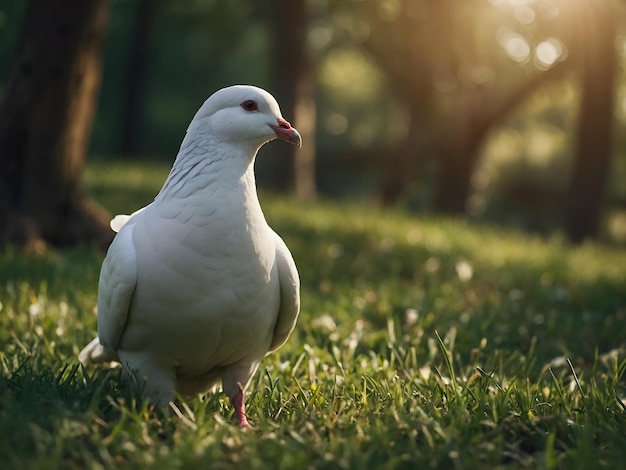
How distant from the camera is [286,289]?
3.40 m

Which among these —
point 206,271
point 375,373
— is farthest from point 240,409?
point 375,373

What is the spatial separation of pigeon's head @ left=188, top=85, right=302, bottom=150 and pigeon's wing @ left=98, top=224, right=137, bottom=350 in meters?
0.54

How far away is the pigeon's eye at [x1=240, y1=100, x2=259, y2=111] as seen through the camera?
Result: 10.9 ft

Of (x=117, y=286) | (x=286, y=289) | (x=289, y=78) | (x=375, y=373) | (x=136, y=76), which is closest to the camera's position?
(x=117, y=286)

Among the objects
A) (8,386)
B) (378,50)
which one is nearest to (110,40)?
(378,50)

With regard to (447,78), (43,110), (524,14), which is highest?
(524,14)

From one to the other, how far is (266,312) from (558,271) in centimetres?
504

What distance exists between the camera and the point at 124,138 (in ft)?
68.8

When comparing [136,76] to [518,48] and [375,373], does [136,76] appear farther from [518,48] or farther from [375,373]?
[375,373]

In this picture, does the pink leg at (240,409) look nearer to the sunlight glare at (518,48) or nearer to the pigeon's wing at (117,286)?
Answer: the pigeon's wing at (117,286)

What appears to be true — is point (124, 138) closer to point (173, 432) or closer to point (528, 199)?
point (528, 199)

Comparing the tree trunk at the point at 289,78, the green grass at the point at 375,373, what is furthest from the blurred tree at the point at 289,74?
the green grass at the point at 375,373

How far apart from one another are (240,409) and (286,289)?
0.54m

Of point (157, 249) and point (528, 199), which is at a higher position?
point (157, 249)
